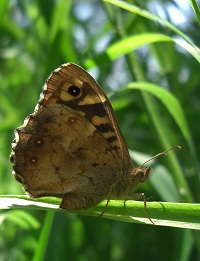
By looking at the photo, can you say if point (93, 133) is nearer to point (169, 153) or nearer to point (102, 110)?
point (102, 110)

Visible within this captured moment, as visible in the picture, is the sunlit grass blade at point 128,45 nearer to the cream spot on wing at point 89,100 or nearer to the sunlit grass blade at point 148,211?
the cream spot on wing at point 89,100

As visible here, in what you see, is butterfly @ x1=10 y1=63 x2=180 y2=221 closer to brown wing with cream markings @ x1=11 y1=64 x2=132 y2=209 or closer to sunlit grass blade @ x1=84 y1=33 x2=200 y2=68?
brown wing with cream markings @ x1=11 y1=64 x2=132 y2=209

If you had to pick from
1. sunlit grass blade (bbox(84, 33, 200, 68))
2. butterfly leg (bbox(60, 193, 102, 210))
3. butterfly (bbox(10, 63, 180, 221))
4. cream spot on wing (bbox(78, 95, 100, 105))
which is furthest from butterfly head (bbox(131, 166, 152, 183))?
sunlit grass blade (bbox(84, 33, 200, 68))

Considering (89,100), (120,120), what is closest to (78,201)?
(89,100)

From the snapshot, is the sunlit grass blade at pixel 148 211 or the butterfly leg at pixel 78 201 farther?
the butterfly leg at pixel 78 201

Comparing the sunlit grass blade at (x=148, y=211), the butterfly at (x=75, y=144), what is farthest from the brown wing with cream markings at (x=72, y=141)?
the sunlit grass blade at (x=148, y=211)

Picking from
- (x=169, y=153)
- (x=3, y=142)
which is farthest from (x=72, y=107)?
(x=3, y=142)

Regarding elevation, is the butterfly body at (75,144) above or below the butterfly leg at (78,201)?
above
